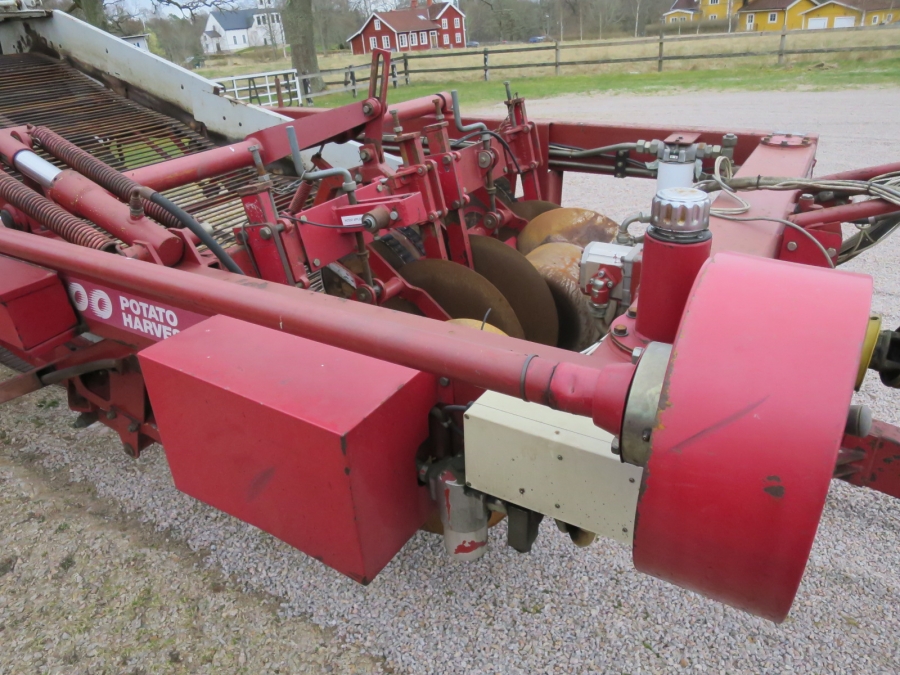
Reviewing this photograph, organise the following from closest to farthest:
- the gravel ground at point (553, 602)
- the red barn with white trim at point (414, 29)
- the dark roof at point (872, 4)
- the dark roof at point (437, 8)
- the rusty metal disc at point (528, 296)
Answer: the gravel ground at point (553, 602) < the rusty metal disc at point (528, 296) < the dark roof at point (872, 4) < the red barn with white trim at point (414, 29) < the dark roof at point (437, 8)

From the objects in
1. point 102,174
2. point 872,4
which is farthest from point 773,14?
point 102,174

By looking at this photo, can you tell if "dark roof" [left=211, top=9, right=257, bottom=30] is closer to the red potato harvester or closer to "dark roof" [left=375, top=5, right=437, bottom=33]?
"dark roof" [left=375, top=5, right=437, bottom=33]

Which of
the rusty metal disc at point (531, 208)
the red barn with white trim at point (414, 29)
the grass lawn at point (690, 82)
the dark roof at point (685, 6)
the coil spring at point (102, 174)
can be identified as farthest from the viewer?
the dark roof at point (685, 6)

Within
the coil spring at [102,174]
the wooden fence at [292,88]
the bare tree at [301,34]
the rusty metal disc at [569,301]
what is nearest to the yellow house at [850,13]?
the wooden fence at [292,88]

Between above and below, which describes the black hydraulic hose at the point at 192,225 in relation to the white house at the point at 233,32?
below

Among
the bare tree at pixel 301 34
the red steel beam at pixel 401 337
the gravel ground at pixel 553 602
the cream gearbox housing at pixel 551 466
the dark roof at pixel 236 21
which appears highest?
the dark roof at pixel 236 21

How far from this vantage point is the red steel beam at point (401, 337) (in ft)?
3.08

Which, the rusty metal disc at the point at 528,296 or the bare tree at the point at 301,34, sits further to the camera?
Answer: the bare tree at the point at 301,34

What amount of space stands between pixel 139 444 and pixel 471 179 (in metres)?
1.78

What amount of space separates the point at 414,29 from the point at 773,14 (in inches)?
1040

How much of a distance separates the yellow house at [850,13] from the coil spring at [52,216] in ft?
159

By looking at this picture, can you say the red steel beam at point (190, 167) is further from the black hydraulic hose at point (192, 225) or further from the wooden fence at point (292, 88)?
the wooden fence at point (292, 88)

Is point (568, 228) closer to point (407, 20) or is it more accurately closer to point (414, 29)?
point (414, 29)

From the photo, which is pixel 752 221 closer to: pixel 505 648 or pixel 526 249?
pixel 505 648
